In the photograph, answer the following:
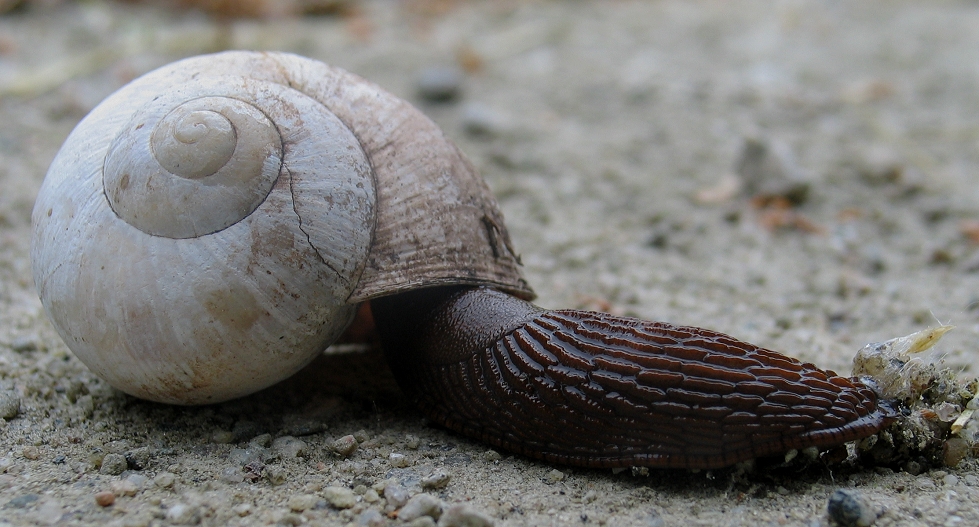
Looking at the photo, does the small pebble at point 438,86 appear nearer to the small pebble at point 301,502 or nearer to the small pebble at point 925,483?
the small pebble at point 301,502

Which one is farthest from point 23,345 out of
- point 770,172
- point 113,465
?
point 770,172

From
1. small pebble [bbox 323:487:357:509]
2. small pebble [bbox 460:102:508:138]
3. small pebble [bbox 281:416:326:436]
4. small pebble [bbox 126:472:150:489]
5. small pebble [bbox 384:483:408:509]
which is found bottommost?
small pebble [bbox 126:472:150:489]

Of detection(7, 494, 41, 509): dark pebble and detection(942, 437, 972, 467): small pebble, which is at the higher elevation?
detection(942, 437, 972, 467): small pebble

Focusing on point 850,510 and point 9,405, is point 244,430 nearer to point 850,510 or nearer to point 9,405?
point 9,405

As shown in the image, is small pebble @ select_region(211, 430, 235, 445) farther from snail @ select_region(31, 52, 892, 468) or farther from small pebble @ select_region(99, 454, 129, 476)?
small pebble @ select_region(99, 454, 129, 476)

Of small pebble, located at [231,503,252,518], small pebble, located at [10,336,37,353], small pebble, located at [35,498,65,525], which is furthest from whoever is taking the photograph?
small pebble, located at [10,336,37,353]

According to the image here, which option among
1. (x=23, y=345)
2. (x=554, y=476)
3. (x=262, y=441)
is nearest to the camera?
(x=554, y=476)

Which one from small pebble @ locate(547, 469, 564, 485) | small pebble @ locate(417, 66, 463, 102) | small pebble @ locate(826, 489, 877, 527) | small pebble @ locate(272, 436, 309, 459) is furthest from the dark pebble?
small pebble @ locate(417, 66, 463, 102)
